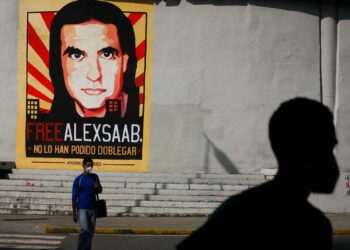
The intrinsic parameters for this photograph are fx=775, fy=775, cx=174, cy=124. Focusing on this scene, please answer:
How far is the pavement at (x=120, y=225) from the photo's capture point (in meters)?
18.9

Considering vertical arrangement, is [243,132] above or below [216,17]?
below

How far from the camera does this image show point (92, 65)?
81.2 ft

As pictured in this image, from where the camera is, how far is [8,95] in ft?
82.1

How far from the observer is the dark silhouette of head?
285 cm

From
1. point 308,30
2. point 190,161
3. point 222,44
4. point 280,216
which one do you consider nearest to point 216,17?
point 222,44

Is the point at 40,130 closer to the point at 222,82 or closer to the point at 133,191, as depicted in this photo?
the point at 133,191

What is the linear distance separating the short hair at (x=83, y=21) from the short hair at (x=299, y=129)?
21967 mm

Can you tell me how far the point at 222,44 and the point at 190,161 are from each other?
3.87 metres

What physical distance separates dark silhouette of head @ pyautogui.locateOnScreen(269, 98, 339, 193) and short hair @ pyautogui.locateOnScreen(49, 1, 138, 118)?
2197cm

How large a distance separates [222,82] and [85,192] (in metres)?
12.3

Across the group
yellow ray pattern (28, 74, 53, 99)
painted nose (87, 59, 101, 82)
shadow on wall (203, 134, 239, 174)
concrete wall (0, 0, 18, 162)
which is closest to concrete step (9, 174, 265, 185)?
shadow on wall (203, 134, 239, 174)

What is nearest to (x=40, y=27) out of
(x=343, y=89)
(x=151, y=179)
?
(x=151, y=179)

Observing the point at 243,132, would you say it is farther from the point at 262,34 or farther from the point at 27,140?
the point at 27,140

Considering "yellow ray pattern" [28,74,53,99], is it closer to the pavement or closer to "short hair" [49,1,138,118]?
"short hair" [49,1,138,118]
